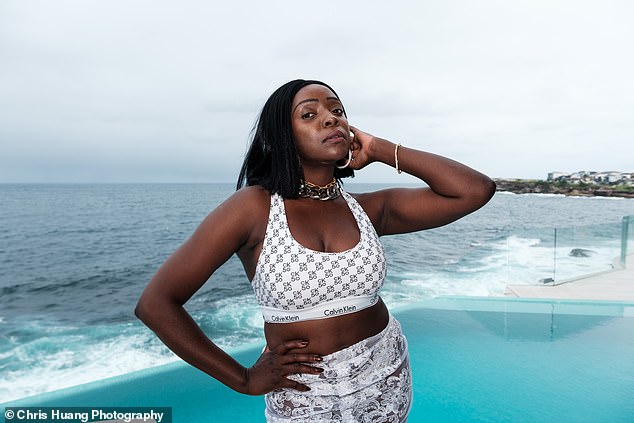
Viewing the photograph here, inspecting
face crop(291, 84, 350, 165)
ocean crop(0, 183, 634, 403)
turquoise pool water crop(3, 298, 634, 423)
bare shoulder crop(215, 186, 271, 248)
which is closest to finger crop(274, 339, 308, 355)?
bare shoulder crop(215, 186, 271, 248)

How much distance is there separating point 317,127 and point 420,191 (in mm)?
433

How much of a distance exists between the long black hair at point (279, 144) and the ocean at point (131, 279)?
375cm

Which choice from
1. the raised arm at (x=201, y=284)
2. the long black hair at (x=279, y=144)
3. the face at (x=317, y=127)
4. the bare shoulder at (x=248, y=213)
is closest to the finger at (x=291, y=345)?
the raised arm at (x=201, y=284)

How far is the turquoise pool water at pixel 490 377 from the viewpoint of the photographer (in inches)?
142

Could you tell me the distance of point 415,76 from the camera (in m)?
23.1

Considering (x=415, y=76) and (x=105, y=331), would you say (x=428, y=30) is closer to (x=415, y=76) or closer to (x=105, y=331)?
(x=415, y=76)

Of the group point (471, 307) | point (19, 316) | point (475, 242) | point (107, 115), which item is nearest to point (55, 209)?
point (107, 115)

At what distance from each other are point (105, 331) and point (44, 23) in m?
17.5

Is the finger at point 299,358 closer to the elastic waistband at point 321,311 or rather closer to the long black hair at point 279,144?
the elastic waistband at point 321,311

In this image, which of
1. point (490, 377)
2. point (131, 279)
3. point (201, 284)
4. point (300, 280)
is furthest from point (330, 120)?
point (131, 279)

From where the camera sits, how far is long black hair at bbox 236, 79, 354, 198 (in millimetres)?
1278

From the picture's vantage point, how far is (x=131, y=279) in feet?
62.7

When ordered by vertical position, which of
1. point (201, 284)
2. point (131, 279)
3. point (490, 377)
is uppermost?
point (201, 284)

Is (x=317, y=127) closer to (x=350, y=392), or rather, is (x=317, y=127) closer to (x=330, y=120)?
(x=330, y=120)
